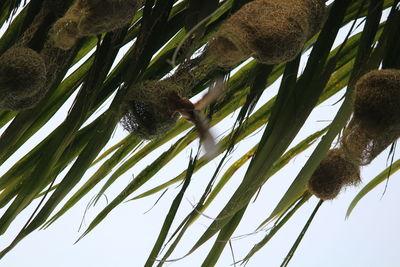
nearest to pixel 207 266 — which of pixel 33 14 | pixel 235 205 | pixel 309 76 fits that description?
pixel 235 205

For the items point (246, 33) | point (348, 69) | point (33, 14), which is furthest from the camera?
point (348, 69)

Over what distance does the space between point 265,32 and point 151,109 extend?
0.20 metres

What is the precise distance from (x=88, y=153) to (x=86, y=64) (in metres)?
0.19

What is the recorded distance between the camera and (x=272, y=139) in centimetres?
64

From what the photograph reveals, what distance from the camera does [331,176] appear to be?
870mm

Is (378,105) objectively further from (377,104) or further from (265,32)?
(265,32)

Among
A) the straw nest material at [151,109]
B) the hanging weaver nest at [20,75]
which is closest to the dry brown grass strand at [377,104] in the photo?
the straw nest material at [151,109]

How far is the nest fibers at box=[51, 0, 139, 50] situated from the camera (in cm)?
67

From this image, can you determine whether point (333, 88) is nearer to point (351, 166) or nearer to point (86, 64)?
point (351, 166)

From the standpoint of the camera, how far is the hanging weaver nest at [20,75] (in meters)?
0.69

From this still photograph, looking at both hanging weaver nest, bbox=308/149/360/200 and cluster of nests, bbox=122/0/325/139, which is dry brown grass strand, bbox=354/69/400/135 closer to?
cluster of nests, bbox=122/0/325/139

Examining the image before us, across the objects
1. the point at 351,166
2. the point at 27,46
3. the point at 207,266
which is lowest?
the point at 207,266

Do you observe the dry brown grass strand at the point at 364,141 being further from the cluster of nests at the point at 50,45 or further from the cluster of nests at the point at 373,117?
the cluster of nests at the point at 50,45

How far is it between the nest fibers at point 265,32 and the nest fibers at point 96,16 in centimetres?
9
